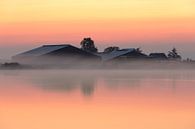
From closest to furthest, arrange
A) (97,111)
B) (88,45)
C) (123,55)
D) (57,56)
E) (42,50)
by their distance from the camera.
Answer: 1. (97,111)
2. (57,56)
3. (42,50)
4. (123,55)
5. (88,45)

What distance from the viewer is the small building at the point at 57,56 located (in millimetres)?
40031

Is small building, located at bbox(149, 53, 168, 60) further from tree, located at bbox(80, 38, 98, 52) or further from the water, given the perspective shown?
the water

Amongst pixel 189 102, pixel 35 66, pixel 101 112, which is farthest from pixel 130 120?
pixel 35 66

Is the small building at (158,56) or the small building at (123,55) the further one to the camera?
the small building at (158,56)

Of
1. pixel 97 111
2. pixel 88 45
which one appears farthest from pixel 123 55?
pixel 97 111

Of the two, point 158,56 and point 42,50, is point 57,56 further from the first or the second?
point 158,56

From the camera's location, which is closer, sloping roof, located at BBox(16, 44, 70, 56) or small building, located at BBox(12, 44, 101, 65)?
small building, located at BBox(12, 44, 101, 65)

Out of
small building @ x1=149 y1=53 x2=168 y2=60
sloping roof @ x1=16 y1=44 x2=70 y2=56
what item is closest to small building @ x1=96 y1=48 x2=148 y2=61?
small building @ x1=149 y1=53 x2=168 y2=60

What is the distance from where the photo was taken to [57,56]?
40.9m

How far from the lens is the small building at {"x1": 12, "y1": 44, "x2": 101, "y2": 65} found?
1576 inches

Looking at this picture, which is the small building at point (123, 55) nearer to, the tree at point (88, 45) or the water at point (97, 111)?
the tree at point (88, 45)

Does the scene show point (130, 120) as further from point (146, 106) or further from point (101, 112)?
point (146, 106)

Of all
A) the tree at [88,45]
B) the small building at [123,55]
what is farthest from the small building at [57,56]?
the tree at [88,45]

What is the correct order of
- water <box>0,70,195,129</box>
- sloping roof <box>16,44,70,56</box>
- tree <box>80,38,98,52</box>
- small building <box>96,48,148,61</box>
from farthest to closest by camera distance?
tree <box>80,38,98,52</box>
small building <box>96,48,148,61</box>
sloping roof <box>16,44,70,56</box>
water <box>0,70,195,129</box>
